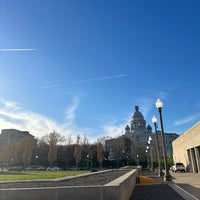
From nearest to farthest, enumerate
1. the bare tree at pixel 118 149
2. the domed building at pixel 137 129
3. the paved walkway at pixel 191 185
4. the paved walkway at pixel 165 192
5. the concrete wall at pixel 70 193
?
the concrete wall at pixel 70 193, the paved walkway at pixel 165 192, the paved walkway at pixel 191 185, the bare tree at pixel 118 149, the domed building at pixel 137 129

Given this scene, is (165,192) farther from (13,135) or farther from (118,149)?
(13,135)

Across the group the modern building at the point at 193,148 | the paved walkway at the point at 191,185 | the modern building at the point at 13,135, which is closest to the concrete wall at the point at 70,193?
the paved walkway at the point at 191,185

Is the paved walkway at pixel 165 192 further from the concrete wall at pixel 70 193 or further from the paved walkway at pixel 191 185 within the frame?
the concrete wall at pixel 70 193

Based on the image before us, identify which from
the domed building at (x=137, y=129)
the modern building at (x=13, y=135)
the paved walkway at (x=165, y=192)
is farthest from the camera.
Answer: the domed building at (x=137, y=129)

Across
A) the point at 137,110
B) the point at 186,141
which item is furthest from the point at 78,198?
the point at 137,110

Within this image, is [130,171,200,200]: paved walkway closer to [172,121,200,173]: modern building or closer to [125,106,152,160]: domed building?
[172,121,200,173]: modern building

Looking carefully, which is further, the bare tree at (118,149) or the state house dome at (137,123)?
the state house dome at (137,123)

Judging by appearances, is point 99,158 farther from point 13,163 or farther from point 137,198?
point 137,198

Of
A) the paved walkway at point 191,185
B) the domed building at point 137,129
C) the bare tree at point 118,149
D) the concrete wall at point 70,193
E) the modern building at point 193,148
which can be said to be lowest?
the concrete wall at point 70,193

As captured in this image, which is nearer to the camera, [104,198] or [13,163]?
[104,198]

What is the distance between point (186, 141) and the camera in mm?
39844

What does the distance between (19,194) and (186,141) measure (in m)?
37.2

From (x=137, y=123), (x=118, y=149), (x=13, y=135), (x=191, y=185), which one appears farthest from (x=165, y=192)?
(x=137, y=123)

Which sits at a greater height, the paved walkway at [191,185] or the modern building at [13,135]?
the modern building at [13,135]
